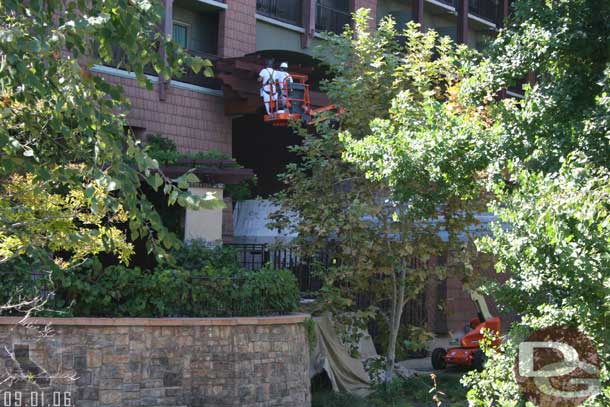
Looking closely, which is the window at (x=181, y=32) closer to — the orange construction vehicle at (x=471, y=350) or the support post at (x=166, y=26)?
the support post at (x=166, y=26)

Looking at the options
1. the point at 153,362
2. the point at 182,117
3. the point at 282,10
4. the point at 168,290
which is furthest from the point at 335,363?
the point at 282,10

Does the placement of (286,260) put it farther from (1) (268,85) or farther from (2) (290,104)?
(1) (268,85)

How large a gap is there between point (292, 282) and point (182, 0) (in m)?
9.94

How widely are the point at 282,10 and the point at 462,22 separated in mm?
7466

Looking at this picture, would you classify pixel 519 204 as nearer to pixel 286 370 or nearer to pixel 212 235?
pixel 286 370

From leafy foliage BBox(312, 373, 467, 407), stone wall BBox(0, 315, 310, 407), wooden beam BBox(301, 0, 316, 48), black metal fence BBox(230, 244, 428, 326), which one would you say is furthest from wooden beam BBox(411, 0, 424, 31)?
stone wall BBox(0, 315, 310, 407)

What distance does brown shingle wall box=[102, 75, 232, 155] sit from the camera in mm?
19750

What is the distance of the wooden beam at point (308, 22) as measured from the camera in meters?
23.8

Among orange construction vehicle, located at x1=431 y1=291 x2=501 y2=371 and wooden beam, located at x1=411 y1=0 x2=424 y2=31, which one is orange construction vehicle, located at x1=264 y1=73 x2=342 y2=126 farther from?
wooden beam, located at x1=411 y1=0 x2=424 y2=31

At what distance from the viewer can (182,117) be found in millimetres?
20922

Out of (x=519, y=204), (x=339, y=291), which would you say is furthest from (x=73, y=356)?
(x=519, y=204)

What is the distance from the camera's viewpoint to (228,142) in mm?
22094

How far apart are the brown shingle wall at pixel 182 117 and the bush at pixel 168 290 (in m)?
6.57

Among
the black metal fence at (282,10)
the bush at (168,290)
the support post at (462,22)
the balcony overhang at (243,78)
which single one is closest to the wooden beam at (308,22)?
the black metal fence at (282,10)
